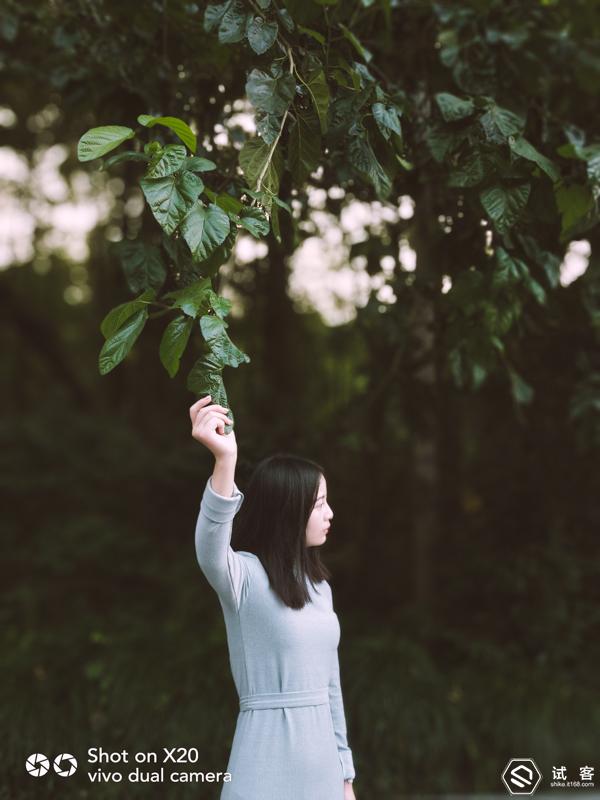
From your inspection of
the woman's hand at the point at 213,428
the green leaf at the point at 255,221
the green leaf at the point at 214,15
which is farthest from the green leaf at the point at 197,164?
the woman's hand at the point at 213,428

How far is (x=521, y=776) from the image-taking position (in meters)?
4.02

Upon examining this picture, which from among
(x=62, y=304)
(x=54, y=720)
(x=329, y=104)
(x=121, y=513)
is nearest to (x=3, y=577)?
(x=121, y=513)

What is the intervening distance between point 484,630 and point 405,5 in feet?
12.4

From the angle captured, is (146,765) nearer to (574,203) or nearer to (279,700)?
(279,700)

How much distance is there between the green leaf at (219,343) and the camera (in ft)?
6.10

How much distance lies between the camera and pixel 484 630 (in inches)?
191

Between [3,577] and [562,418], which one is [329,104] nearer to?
[562,418]

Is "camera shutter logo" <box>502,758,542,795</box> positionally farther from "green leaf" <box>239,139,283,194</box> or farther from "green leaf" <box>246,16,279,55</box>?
"green leaf" <box>246,16,279,55</box>

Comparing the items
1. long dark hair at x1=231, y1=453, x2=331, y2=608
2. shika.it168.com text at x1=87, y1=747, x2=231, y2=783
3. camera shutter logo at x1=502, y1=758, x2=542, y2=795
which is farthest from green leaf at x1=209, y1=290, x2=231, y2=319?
camera shutter logo at x1=502, y1=758, x2=542, y2=795

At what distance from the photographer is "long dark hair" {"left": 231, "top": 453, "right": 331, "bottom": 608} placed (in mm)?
2191

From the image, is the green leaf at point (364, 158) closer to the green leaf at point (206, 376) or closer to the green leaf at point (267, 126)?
the green leaf at point (267, 126)

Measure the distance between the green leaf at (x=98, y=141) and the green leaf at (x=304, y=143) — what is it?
528 millimetres

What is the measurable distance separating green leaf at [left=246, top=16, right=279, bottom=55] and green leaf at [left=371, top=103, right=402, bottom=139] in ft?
1.20

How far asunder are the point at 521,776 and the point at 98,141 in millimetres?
3925
